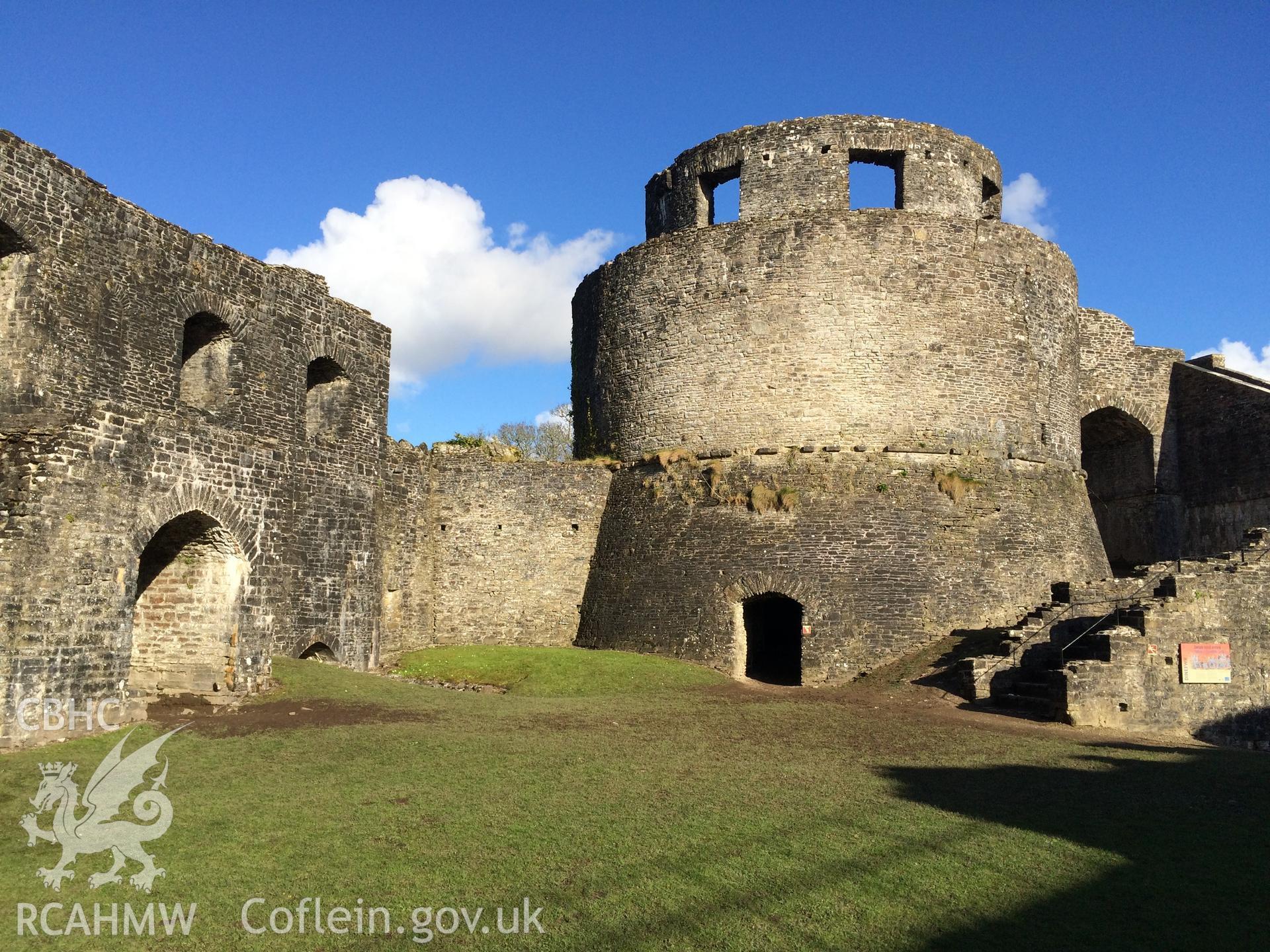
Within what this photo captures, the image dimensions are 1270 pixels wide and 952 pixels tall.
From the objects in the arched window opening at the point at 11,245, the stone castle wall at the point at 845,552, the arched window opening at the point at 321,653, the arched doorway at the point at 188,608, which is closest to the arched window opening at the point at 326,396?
the arched doorway at the point at 188,608

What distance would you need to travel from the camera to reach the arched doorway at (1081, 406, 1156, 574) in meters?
24.8

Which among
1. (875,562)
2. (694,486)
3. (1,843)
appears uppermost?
(694,486)

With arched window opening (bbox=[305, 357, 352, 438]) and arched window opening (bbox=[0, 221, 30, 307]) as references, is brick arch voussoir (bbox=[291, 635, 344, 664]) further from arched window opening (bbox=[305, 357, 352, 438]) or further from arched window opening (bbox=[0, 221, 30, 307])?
arched window opening (bbox=[0, 221, 30, 307])

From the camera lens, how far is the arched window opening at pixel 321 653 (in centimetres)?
1638

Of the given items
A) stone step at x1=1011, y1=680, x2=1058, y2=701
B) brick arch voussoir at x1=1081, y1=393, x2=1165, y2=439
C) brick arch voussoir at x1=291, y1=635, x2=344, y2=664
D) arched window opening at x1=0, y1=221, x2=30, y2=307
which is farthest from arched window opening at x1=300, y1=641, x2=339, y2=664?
brick arch voussoir at x1=1081, y1=393, x2=1165, y2=439

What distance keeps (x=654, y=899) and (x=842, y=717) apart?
7606mm

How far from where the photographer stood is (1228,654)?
1526cm

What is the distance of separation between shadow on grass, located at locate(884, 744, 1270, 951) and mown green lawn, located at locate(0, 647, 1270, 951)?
3cm

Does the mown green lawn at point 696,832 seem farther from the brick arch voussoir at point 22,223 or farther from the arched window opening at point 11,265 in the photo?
the brick arch voussoir at point 22,223

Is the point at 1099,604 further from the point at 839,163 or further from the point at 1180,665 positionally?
the point at 839,163

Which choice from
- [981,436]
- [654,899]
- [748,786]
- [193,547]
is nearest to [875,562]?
[981,436]

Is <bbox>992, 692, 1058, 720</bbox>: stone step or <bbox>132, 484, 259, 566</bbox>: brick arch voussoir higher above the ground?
<bbox>132, 484, 259, 566</bbox>: brick arch voussoir

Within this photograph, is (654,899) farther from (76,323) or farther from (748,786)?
(76,323)

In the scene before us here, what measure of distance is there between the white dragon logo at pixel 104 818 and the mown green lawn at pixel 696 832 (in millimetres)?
120
